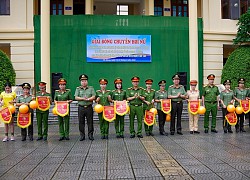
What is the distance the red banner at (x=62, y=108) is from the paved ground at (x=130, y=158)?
84 centimetres

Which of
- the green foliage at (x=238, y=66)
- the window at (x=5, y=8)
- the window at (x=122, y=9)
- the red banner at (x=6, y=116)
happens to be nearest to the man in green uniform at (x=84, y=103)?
the red banner at (x=6, y=116)

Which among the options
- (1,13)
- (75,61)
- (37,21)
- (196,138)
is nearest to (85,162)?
(196,138)

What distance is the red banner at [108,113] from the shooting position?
376 inches

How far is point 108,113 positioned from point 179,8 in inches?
534

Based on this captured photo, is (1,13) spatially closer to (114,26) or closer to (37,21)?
(37,21)

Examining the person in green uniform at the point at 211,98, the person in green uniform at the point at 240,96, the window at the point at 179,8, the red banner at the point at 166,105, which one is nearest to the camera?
the red banner at the point at 166,105

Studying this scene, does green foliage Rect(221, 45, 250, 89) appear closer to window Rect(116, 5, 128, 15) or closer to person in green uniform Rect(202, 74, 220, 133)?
person in green uniform Rect(202, 74, 220, 133)

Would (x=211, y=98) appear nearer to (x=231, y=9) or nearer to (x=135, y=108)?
(x=135, y=108)

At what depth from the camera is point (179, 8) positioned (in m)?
21.1

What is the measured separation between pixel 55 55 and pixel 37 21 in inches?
84.4

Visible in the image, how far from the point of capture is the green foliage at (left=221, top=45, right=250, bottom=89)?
16609mm

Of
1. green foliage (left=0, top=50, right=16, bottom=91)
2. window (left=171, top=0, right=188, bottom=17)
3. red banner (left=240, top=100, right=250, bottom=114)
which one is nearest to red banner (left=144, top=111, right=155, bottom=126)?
red banner (left=240, top=100, right=250, bottom=114)

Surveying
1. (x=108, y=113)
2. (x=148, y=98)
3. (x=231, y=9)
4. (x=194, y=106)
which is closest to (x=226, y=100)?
(x=194, y=106)

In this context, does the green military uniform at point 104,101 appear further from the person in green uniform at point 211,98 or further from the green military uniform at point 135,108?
the person in green uniform at point 211,98
